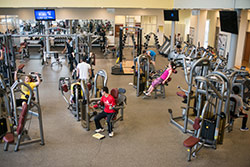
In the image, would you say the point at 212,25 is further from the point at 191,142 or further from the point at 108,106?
the point at 191,142

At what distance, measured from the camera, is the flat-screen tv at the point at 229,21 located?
787 centimetres

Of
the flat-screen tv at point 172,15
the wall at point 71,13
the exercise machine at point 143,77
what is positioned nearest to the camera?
the exercise machine at point 143,77

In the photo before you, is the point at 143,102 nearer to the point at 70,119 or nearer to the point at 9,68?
the point at 70,119

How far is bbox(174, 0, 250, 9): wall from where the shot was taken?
26.7 feet

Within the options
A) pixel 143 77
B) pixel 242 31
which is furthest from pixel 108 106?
pixel 242 31

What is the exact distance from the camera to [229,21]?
8.16m

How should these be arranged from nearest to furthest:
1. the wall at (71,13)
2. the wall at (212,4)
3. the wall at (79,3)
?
the wall at (212,4) → the wall at (79,3) → the wall at (71,13)

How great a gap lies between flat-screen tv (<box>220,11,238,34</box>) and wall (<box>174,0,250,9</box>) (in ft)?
1.70

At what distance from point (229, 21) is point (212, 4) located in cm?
230

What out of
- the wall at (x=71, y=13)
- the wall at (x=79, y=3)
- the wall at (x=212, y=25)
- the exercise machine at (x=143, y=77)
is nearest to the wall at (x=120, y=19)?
the wall at (x=71, y=13)

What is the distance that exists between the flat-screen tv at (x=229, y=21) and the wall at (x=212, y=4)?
0.52 metres

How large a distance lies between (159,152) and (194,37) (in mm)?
12474

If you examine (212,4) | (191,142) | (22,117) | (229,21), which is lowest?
(191,142)

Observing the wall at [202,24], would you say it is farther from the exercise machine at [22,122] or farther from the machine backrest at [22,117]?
the machine backrest at [22,117]
